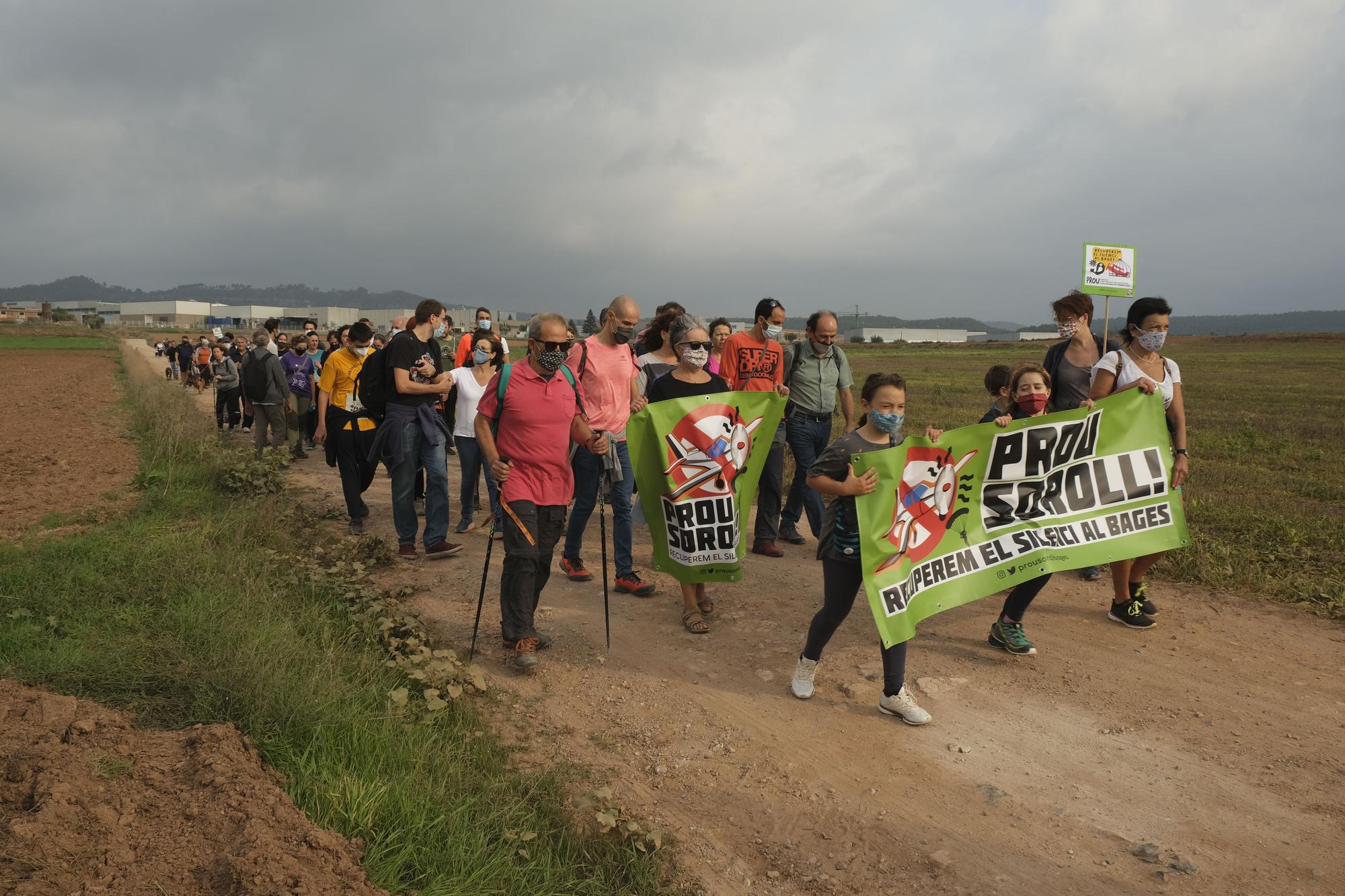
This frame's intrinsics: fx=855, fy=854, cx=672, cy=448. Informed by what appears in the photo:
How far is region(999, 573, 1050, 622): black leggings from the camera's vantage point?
5520 millimetres

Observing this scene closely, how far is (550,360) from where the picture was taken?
5.53 metres

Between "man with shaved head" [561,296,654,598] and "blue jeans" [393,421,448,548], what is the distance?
4.75ft

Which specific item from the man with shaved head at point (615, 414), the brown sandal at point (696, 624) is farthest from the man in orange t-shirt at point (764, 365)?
the brown sandal at point (696, 624)

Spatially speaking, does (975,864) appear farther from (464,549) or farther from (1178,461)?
(464,549)

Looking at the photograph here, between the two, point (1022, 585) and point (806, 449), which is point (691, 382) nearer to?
point (806, 449)

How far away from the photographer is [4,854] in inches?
110

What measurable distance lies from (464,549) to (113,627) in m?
3.26

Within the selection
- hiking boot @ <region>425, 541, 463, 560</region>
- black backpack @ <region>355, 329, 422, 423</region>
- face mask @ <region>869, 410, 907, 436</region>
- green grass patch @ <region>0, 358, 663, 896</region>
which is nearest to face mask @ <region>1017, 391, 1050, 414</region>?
face mask @ <region>869, 410, 907, 436</region>

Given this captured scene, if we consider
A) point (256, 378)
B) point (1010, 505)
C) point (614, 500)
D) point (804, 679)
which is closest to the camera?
point (804, 679)

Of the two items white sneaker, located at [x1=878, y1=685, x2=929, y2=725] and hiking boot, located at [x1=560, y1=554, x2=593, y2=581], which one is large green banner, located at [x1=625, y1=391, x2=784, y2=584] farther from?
white sneaker, located at [x1=878, y1=685, x2=929, y2=725]

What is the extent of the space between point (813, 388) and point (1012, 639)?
304 centimetres

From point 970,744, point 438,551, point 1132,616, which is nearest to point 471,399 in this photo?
point 438,551

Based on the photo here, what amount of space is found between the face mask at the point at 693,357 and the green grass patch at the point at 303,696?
2.78 metres

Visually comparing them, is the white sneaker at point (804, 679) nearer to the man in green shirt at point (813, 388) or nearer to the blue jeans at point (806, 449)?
the blue jeans at point (806, 449)
